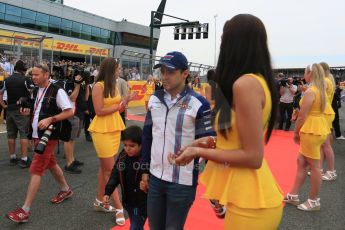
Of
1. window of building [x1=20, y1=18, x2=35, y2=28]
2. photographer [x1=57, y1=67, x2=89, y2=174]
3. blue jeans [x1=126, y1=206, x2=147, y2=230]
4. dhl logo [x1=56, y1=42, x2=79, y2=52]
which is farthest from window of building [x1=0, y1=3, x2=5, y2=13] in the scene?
blue jeans [x1=126, y1=206, x2=147, y2=230]

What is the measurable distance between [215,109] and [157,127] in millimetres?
693

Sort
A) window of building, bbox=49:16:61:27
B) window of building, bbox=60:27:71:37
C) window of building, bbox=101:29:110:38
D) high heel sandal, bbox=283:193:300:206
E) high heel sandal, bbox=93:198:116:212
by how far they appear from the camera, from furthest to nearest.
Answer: window of building, bbox=101:29:110:38, window of building, bbox=60:27:71:37, window of building, bbox=49:16:61:27, high heel sandal, bbox=283:193:300:206, high heel sandal, bbox=93:198:116:212

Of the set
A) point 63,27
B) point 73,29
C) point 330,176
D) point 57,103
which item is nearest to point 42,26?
point 63,27

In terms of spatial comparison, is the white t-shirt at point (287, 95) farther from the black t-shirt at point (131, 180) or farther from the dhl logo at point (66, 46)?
the dhl logo at point (66, 46)

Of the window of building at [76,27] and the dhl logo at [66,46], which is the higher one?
the window of building at [76,27]

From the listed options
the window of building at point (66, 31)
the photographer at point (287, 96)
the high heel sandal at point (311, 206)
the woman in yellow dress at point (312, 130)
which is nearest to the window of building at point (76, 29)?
the window of building at point (66, 31)

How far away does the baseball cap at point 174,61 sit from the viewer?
2388 mm

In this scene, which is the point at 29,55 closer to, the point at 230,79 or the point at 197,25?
the point at 230,79

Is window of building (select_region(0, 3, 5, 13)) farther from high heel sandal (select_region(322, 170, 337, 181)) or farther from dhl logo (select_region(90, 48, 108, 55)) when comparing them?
high heel sandal (select_region(322, 170, 337, 181))

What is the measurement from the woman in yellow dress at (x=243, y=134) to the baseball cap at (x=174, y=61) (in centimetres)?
61

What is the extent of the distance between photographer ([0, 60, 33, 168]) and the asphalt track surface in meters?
0.28

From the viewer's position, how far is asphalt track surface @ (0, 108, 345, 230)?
4.02 metres

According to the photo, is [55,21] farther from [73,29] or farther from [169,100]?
[169,100]

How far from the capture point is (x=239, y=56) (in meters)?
1.77
